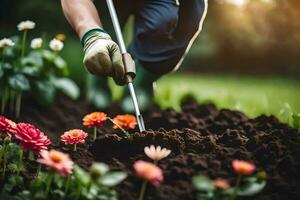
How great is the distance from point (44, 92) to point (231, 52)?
290cm

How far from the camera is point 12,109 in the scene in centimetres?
336

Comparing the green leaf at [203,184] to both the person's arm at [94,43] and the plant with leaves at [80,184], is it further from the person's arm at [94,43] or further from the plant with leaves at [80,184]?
the person's arm at [94,43]

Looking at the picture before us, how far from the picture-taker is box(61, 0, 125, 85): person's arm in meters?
2.37

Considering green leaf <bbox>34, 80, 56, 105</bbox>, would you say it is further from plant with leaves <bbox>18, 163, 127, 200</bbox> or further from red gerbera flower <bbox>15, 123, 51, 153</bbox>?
plant with leaves <bbox>18, 163, 127, 200</bbox>

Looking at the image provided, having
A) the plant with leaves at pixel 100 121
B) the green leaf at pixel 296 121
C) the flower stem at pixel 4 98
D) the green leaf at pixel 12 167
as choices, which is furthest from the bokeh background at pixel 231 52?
the green leaf at pixel 12 167

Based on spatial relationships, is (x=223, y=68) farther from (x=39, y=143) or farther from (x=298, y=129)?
(x=39, y=143)

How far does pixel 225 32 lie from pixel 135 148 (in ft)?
12.5

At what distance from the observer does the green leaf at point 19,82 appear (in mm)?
3213

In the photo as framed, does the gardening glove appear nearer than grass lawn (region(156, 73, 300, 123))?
Result: Yes

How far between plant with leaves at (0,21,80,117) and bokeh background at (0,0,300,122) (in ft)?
1.42

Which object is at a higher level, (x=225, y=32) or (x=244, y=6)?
(x=225, y=32)

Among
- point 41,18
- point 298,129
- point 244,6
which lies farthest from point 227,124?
point 41,18

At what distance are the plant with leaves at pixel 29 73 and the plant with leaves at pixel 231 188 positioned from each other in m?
1.57

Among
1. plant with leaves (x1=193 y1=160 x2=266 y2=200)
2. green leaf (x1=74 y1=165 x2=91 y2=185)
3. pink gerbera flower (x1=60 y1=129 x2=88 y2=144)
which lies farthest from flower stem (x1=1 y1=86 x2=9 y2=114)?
plant with leaves (x1=193 y1=160 x2=266 y2=200)
